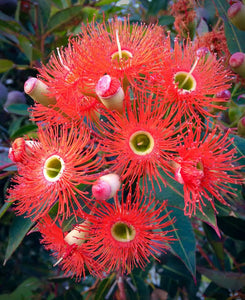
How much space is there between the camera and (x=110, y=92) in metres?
0.82

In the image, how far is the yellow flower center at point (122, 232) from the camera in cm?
97

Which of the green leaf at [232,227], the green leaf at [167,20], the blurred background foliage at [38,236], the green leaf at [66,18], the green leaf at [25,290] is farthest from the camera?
the green leaf at [25,290]

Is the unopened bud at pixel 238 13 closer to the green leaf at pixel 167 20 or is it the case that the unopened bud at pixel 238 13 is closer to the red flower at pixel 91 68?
the red flower at pixel 91 68

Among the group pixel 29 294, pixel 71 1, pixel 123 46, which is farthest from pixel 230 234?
pixel 71 1

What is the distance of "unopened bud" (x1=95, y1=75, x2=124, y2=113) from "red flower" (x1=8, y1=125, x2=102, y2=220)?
0.11m

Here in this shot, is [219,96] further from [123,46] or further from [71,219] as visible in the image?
[71,219]

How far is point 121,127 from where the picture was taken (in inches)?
37.5

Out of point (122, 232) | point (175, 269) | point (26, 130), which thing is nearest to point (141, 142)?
point (122, 232)

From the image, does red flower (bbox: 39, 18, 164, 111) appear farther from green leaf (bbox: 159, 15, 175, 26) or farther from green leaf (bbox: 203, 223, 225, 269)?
green leaf (bbox: 203, 223, 225, 269)

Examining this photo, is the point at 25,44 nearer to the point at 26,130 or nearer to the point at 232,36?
the point at 26,130

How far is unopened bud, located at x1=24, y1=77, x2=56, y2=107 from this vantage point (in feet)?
3.13

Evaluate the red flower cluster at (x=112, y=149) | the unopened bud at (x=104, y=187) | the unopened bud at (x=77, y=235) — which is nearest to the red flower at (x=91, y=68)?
the red flower cluster at (x=112, y=149)

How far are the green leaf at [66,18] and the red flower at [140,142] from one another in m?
0.78

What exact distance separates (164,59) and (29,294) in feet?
5.48
